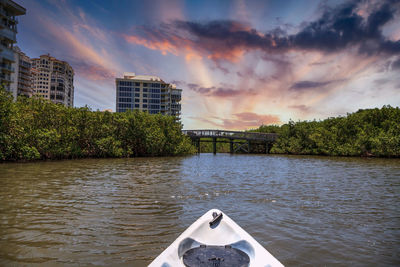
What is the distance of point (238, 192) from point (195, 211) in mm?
3320

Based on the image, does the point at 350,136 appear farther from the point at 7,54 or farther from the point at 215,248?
the point at 7,54

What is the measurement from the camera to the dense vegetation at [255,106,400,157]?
40.7 meters

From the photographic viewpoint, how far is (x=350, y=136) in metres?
46.7

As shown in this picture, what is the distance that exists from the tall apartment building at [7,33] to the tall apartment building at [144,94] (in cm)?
4195

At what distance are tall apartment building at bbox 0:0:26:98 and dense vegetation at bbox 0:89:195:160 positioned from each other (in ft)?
80.0

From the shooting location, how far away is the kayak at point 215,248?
316 centimetres

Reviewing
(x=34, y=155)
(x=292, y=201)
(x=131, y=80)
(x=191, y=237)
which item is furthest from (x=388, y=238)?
(x=131, y=80)

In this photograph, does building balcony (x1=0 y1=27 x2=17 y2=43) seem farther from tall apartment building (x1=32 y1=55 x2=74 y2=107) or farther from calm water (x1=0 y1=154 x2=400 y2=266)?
tall apartment building (x1=32 y1=55 x2=74 y2=107)

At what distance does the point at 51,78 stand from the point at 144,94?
131ft

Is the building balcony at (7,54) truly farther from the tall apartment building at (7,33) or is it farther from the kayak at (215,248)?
the kayak at (215,248)

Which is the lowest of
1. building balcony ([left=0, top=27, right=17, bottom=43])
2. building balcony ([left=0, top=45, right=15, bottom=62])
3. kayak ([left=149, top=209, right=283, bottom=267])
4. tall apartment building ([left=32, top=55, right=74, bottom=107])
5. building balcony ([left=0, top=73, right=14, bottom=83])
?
kayak ([left=149, top=209, right=283, bottom=267])

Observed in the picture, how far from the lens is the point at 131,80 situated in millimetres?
89562

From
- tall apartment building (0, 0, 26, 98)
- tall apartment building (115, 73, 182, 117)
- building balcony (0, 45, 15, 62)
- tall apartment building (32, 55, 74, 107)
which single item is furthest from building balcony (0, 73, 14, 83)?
tall apartment building (32, 55, 74, 107)

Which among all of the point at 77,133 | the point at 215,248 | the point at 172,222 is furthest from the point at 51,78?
the point at 215,248
